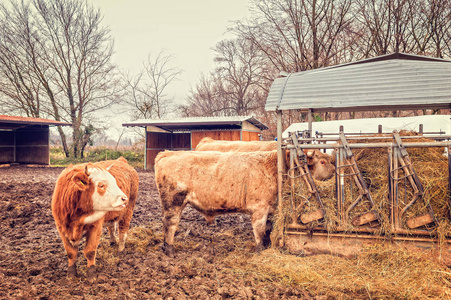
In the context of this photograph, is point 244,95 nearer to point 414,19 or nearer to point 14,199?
point 414,19

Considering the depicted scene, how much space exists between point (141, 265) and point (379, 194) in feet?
11.4

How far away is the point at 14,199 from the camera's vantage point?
873 cm

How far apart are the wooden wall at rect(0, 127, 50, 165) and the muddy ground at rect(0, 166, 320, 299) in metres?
15.9

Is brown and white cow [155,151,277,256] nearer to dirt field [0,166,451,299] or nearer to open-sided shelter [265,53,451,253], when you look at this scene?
open-sided shelter [265,53,451,253]

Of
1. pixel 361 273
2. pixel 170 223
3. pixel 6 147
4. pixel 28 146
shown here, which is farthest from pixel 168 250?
pixel 6 147

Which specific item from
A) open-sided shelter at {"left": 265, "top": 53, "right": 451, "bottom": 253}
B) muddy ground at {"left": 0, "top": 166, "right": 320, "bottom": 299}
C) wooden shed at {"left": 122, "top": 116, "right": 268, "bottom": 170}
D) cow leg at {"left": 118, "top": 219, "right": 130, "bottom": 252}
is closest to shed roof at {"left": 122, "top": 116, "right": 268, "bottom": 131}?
wooden shed at {"left": 122, "top": 116, "right": 268, "bottom": 170}

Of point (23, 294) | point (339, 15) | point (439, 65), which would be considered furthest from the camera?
point (339, 15)

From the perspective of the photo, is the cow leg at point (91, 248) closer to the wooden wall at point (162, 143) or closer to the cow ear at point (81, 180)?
the cow ear at point (81, 180)

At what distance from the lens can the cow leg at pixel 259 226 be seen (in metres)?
5.00

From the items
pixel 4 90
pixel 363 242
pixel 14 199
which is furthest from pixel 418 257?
pixel 4 90

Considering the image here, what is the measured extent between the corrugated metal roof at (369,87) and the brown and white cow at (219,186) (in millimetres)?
1007

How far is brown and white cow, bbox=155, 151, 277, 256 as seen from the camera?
5059 millimetres

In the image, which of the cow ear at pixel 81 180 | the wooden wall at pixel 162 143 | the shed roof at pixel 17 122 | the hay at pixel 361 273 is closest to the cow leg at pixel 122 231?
the cow ear at pixel 81 180

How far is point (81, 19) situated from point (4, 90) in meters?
8.82
